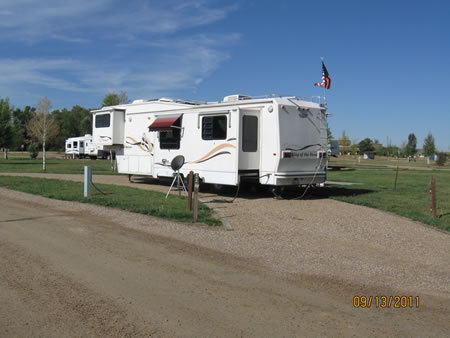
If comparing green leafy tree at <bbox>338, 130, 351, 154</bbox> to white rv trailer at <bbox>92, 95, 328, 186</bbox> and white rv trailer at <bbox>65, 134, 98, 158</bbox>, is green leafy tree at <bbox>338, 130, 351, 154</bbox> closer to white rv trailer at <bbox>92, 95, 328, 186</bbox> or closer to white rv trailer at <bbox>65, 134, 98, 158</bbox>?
white rv trailer at <bbox>65, 134, 98, 158</bbox>

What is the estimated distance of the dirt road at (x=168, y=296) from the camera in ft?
13.5

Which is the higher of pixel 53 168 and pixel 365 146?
pixel 365 146

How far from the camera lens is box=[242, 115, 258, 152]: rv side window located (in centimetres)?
1288

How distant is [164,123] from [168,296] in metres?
10.5

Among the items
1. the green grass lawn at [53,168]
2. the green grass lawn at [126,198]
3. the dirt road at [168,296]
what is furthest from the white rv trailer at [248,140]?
the green grass lawn at [53,168]

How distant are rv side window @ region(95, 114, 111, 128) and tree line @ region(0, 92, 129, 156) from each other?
760 inches

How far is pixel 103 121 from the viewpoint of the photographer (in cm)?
1873

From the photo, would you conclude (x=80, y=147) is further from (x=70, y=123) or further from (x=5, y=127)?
(x=70, y=123)

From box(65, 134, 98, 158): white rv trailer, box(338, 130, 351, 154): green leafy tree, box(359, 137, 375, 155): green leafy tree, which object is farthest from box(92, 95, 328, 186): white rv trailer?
box(359, 137, 375, 155): green leafy tree

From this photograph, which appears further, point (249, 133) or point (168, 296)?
point (249, 133)

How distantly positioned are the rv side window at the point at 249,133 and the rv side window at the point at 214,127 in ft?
2.15

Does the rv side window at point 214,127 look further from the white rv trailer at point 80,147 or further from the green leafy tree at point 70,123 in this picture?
the green leafy tree at point 70,123

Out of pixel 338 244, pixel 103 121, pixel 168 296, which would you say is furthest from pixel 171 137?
pixel 168 296
